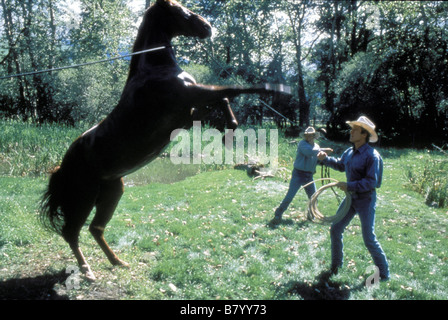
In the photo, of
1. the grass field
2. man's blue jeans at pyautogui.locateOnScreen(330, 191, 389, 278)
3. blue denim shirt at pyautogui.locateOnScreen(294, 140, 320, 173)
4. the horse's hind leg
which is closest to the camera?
the horse's hind leg

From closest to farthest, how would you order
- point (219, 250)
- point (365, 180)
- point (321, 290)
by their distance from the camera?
point (365, 180)
point (321, 290)
point (219, 250)

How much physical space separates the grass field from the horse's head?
9.86 ft

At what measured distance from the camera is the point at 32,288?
3441mm

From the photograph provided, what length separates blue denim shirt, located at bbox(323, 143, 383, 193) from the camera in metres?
3.85

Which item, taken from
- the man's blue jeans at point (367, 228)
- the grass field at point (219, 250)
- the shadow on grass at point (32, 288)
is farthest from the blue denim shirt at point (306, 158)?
the shadow on grass at point (32, 288)

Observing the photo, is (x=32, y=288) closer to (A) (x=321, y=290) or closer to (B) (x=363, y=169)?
(A) (x=321, y=290)

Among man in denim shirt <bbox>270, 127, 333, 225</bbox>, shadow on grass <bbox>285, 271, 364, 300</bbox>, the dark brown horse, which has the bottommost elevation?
shadow on grass <bbox>285, 271, 364, 300</bbox>

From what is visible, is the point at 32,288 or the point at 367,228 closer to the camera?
the point at 32,288

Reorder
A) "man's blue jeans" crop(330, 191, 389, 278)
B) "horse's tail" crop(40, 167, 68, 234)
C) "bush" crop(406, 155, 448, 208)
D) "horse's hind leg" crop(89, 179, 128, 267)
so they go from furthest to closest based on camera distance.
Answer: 1. "bush" crop(406, 155, 448, 208)
2. "man's blue jeans" crop(330, 191, 389, 278)
3. "horse's hind leg" crop(89, 179, 128, 267)
4. "horse's tail" crop(40, 167, 68, 234)

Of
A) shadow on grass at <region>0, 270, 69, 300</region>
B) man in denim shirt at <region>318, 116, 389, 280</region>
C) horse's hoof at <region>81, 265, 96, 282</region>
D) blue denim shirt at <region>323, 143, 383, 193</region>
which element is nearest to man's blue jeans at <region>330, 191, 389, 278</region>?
man in denim shirt at <region>318, 116, 389, 280</region>

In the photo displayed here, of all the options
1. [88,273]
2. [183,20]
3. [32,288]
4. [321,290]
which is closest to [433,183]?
[321,290]

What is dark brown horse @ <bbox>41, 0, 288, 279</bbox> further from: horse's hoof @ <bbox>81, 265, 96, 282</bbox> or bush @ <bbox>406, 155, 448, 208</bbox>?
bush @ <bbox>406, 155, 448, 208</bbox>

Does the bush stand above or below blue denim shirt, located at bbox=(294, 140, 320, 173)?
below

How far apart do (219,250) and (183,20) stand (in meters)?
3.60
